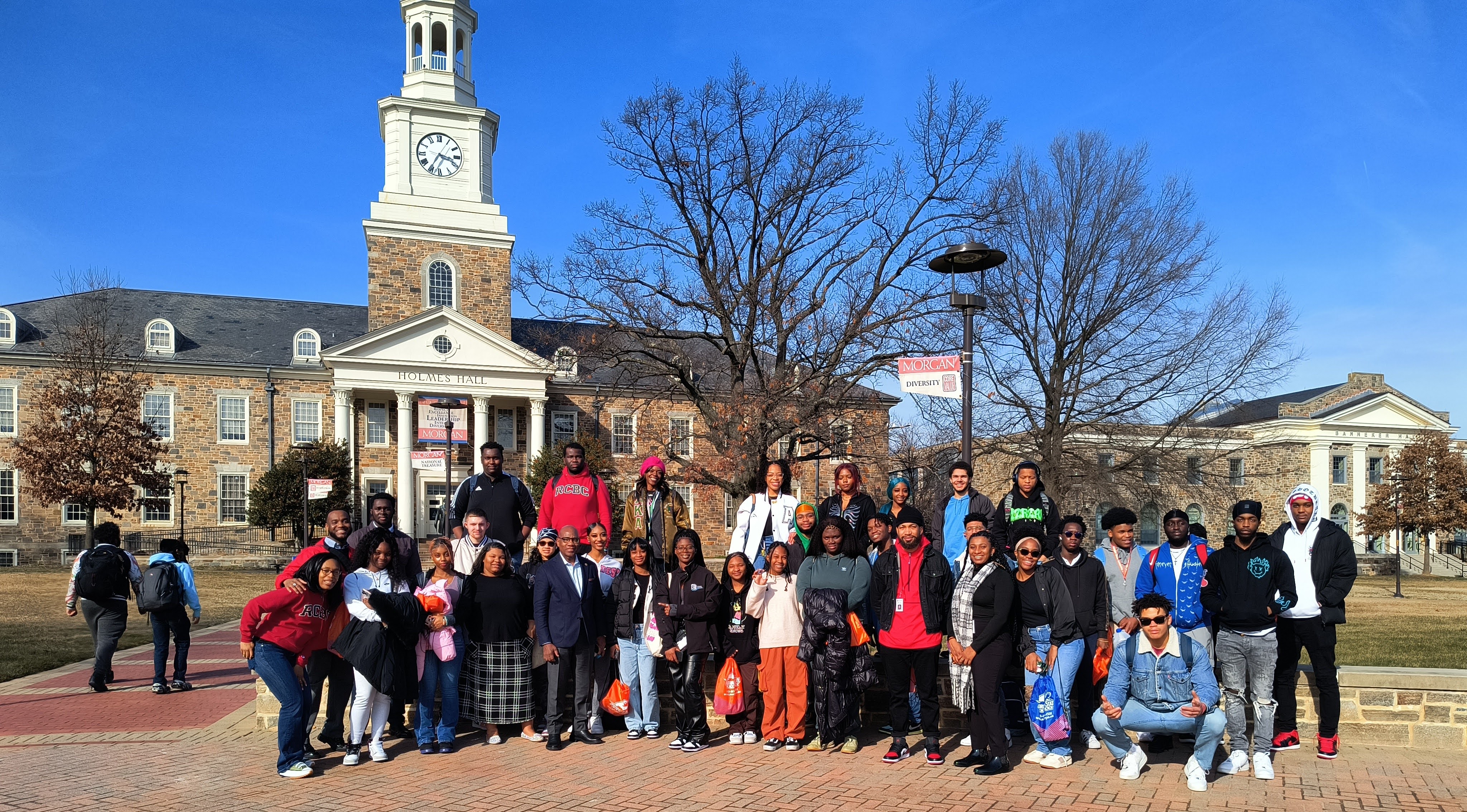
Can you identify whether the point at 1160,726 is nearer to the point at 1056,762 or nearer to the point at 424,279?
the point at 1056,762

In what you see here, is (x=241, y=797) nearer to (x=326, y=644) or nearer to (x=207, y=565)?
(x=326, y=644)

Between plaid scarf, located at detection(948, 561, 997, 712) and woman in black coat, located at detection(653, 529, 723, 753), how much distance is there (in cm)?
190

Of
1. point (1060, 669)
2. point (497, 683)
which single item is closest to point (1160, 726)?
point (1060, 669)

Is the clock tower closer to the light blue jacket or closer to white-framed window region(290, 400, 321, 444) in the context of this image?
white-framed window region(290, 400, 321, 444)

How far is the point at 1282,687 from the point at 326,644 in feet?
23.7

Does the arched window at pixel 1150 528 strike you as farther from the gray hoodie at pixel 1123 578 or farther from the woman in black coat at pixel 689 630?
the woman in black coat at pixel 689 630

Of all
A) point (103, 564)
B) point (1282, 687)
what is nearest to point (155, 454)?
point (103, 564)

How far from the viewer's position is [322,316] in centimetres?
4231

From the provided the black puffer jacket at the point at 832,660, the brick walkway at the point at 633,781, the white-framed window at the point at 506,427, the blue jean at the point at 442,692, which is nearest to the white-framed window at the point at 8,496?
the white-framed window at the point at 506,427

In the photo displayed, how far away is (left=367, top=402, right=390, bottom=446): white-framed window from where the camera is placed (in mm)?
38031

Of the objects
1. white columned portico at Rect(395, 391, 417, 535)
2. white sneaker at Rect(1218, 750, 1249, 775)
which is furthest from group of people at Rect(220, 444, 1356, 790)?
white columned portico at Rect(395, 391, 417, 535)

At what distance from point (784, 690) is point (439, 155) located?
3726 centimetres

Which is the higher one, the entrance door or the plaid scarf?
the plaid scarf

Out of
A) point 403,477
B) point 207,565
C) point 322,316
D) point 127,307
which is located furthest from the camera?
point 322,316
